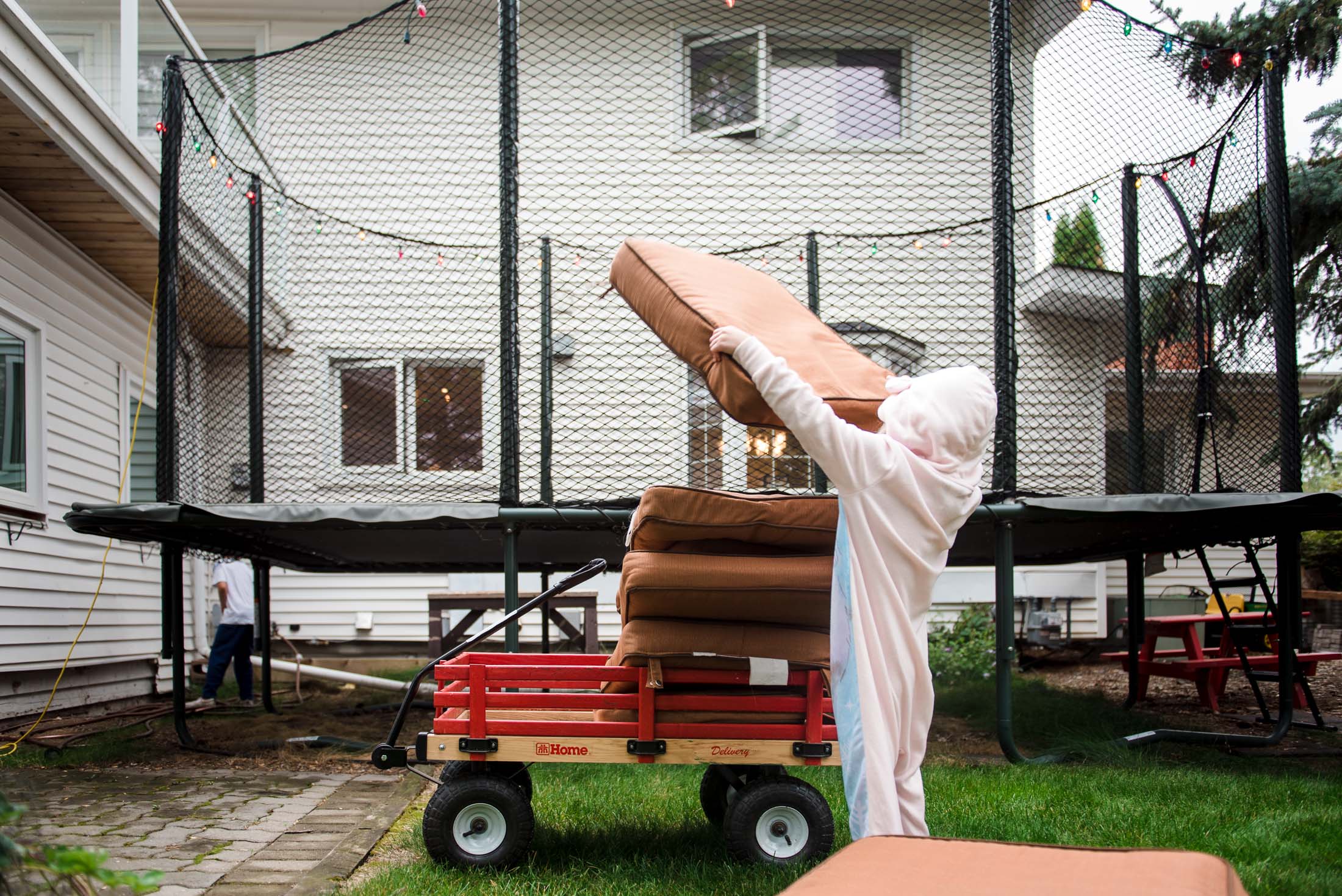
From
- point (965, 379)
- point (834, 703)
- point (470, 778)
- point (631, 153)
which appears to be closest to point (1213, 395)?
point (965, 379)

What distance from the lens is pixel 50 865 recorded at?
1.18 metres

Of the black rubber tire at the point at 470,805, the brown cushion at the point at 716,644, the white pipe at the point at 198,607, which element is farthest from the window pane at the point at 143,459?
the brown cushion at the point at 716,644

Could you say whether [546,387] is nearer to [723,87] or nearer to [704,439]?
[704,439]

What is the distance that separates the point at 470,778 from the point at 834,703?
1372 mm

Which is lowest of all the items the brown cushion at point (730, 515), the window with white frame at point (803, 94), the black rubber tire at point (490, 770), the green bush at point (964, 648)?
the green bush at point (964, 648)

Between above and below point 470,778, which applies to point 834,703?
above

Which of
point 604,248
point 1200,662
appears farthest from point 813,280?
point 1200,662

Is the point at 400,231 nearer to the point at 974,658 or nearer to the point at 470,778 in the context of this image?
the point at 974,658

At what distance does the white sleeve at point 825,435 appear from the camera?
3.05 m

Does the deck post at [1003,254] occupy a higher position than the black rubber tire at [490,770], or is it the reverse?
the deck post at [1003,254]

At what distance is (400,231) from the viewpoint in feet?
35.4

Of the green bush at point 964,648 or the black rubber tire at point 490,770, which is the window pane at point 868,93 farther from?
the black rubber tire at point 490,770

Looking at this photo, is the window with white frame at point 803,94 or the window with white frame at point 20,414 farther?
the window with white frame at point 803,94

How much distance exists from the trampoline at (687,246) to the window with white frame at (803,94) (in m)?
0.06
